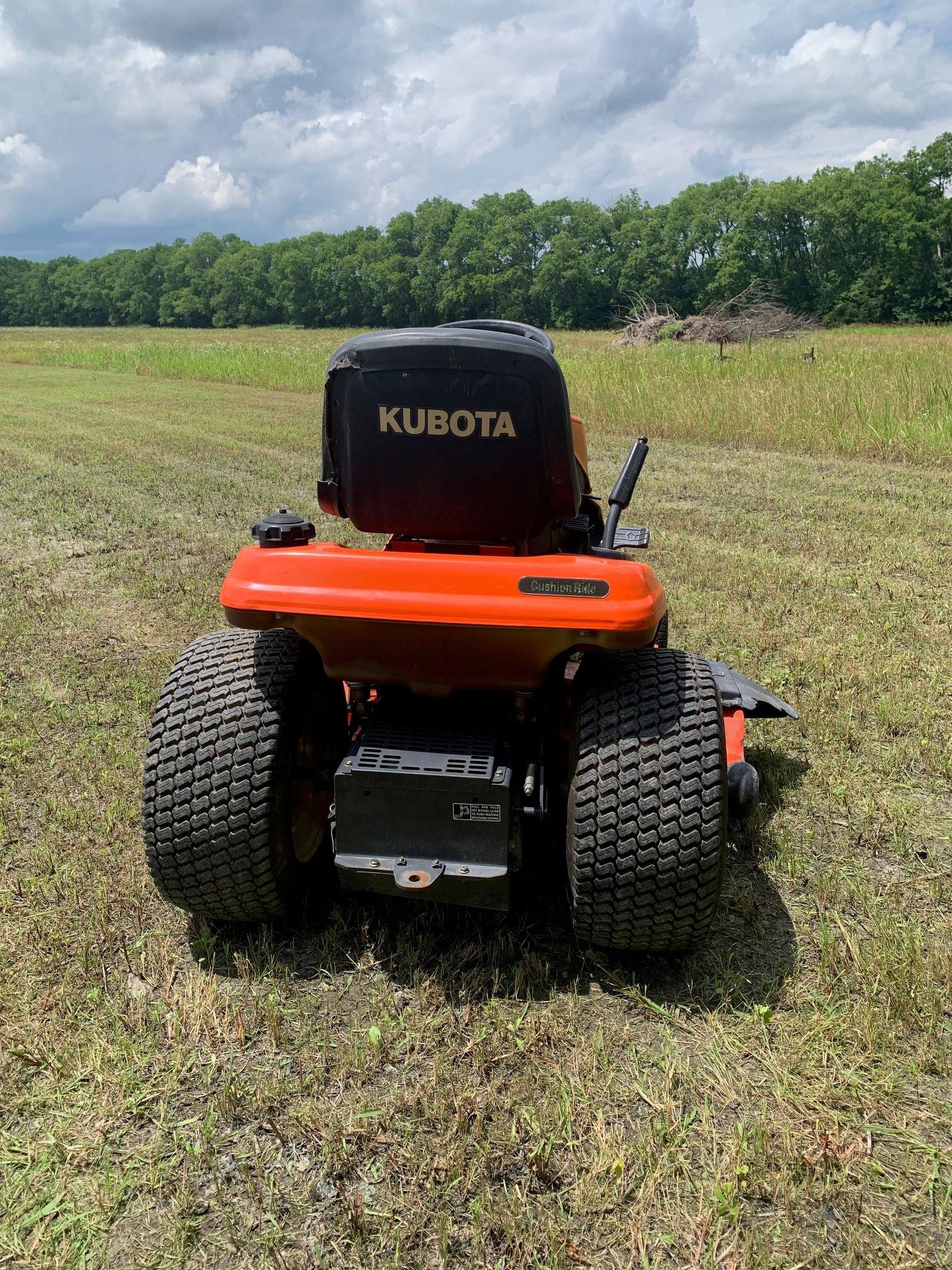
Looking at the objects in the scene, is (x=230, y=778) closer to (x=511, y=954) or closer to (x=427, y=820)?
(x=427, y=820)

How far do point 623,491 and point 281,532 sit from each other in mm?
1115

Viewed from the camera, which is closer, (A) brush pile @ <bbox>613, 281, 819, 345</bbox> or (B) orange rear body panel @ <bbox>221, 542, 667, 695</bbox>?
(B) orange rear body panel @ <bbox>221, 542, 667, 695</bbox>

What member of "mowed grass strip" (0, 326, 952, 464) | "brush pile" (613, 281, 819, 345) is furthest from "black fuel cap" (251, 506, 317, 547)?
"brush pile" (613, 281, 819, 345)

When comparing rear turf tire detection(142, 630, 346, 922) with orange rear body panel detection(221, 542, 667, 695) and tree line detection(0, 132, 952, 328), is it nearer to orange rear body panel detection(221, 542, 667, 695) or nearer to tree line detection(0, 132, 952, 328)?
orange rear body panel detection(221, 542, 667, 695)

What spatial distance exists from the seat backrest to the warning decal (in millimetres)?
667

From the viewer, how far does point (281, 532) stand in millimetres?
2107

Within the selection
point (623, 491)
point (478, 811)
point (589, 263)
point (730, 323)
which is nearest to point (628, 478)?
point (623, 491)

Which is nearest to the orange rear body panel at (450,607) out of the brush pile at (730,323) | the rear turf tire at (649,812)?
the rear turf tire at (649,812)

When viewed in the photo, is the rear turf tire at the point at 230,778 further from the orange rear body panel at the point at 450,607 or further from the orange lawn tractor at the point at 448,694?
the orange rear body panel at the point at 450,607

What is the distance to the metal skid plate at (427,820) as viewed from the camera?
1.94 metres

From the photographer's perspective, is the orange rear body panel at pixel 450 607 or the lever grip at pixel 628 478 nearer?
the orange rear body panel at pixel 450 607

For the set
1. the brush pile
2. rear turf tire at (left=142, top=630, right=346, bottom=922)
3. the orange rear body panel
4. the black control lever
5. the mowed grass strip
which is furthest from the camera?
the brush pile

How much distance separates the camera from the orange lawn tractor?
6.26 feet

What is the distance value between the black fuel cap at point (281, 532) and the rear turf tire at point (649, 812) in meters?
0.76
